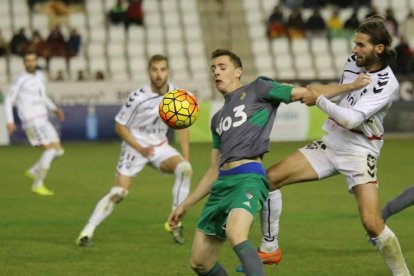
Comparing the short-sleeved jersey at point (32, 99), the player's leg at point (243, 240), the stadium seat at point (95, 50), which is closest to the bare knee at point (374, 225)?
the player's leg at point (243, 240)

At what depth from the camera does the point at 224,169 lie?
7.68m

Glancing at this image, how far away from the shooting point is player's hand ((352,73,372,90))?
7914 mm

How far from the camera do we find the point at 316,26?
29234 millimetres

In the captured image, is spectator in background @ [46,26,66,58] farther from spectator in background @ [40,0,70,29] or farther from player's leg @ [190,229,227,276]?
player's leg @ [190,229,227,276]

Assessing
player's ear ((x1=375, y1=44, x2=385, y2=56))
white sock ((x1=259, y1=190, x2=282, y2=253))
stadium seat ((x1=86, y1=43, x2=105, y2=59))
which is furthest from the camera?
stadium seat ((x1=86, y1=43, x2=105, y2=59))

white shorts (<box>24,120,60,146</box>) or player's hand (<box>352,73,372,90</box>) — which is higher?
player's hand (<box>352,73,372,90</box>)

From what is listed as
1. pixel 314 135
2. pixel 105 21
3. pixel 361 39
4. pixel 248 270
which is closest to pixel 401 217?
pixel 361 39

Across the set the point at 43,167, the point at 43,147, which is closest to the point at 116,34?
the point at 43,147

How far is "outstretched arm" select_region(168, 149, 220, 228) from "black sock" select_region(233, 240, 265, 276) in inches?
29.5

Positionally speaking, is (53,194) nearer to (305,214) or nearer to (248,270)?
(305,214)

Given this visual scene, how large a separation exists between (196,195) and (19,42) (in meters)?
20.3

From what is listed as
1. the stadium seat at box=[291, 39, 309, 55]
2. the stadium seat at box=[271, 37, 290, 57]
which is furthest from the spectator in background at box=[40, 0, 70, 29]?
the stadium seat at box=[291, 39, 309, 55]

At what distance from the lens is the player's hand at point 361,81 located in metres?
7.91

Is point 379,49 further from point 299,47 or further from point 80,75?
point 299,47
